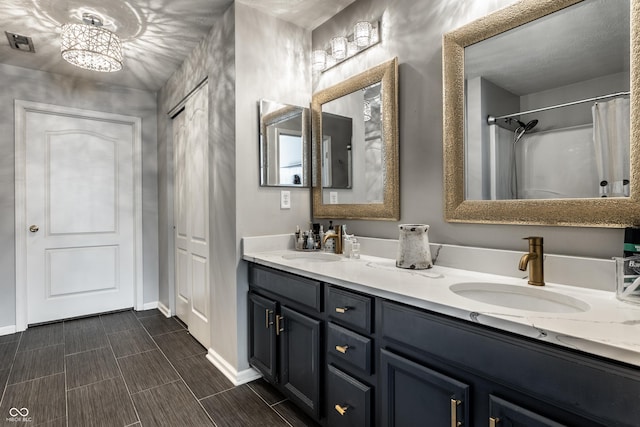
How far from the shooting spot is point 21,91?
3014 millimetres

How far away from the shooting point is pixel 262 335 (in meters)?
1.97

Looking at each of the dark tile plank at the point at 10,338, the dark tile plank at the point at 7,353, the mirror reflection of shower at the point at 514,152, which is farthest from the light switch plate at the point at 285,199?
the dark tile plank at the point at 10,338

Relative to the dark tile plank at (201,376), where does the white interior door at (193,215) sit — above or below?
above

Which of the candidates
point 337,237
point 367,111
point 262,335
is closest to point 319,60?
point 367,111

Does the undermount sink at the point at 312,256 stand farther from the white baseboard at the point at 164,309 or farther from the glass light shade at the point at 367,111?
the white baseboard at the point at 164,309

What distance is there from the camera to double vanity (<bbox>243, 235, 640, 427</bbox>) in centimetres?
76

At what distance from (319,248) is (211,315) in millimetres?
988

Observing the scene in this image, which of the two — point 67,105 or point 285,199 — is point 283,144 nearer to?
point 285,199

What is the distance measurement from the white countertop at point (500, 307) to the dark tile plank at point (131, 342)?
5.37 ft

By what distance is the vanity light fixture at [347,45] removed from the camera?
1.94 meters

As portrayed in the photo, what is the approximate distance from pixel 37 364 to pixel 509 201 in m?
3.18

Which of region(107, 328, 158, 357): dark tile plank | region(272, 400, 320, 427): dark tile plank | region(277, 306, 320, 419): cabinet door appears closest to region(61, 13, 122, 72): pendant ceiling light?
region(277, 306, 320, 419): cabinet door

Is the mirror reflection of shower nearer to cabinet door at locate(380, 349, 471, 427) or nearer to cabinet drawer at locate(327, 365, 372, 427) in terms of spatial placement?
cabinet door at locate(380, 349, 471, 427)

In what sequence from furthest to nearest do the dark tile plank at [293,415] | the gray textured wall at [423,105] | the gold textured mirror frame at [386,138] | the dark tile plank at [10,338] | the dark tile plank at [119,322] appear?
the dark tile plank at [119,322] < the dark tile plank at [10,338] < the gold textured mirror frame at [386,138] < the dark tile plank at [293,415] < the gray textured wall at [423,105]
